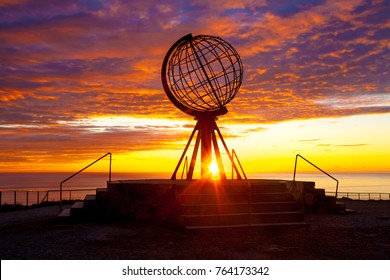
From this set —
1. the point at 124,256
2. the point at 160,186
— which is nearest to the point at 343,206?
the point at 160,186

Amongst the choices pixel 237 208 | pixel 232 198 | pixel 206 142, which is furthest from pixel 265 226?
pixel 206 142

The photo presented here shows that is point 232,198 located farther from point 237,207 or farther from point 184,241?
point 184,241

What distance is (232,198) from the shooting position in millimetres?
11375

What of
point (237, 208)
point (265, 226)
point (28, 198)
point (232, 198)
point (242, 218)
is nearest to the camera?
point (265, 226)

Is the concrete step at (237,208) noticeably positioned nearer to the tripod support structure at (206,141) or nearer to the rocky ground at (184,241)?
the rocky ground at (184,241)

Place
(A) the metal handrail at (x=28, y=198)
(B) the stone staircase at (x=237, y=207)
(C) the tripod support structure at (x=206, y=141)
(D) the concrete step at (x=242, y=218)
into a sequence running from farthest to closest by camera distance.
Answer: (A) the metal handrail at (x=28, y=198) < (C) the tripod support structure at (x=206, y=141) < (B) the stone staircase at (x=237, y=207) < (D) the concrete step at (x=242, y=218)

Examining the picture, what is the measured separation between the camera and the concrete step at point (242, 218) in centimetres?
1026

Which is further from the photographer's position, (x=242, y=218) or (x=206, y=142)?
(x=206, y=142)

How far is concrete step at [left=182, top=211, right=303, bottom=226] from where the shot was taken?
10258 mm

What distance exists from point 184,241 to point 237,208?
2386 mm

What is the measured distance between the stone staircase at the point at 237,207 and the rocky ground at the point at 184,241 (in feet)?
1.00

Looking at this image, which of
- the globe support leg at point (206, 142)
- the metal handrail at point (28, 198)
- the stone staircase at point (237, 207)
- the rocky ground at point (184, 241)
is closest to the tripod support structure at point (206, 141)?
the globe support leg at point (206, 142)
